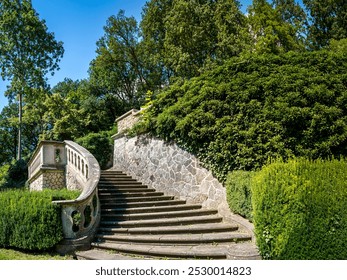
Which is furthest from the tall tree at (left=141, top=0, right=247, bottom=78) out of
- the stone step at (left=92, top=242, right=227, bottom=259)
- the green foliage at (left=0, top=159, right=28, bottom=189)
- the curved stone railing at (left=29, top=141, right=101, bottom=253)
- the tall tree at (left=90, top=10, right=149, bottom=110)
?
the stone step at (left=92, top=242, right=227, bottom=259)

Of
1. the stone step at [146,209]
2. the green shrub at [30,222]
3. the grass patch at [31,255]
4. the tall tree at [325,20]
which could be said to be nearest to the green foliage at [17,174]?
the stone step at [146,209]

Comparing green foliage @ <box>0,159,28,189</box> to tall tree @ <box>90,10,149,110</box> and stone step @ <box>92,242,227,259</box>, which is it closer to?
tall tree @ <box>90,10,149,110</box>

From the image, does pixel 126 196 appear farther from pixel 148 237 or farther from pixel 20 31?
pixel 20 31

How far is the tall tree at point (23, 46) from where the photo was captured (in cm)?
1947

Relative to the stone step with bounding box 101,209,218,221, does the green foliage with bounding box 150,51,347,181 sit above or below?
above

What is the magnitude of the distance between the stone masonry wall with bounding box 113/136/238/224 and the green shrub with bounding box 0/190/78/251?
424 cm

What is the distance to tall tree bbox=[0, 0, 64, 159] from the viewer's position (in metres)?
19.5

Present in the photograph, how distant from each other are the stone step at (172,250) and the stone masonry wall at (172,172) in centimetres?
204

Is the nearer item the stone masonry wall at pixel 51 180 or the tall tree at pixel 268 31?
the stone masonry wall at pixel 51 180

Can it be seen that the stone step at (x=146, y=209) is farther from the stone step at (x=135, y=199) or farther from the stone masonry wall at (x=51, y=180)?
the stone masonry wall at (x=51, y=180)

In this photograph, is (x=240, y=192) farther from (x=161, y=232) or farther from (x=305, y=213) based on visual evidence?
(x=305, y=213)

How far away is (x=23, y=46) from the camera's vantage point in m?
20.0

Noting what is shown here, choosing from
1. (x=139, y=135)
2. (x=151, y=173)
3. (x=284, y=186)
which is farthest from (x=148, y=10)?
(x=284, y=186)

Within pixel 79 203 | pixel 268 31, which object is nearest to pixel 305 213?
pixel 79 203
